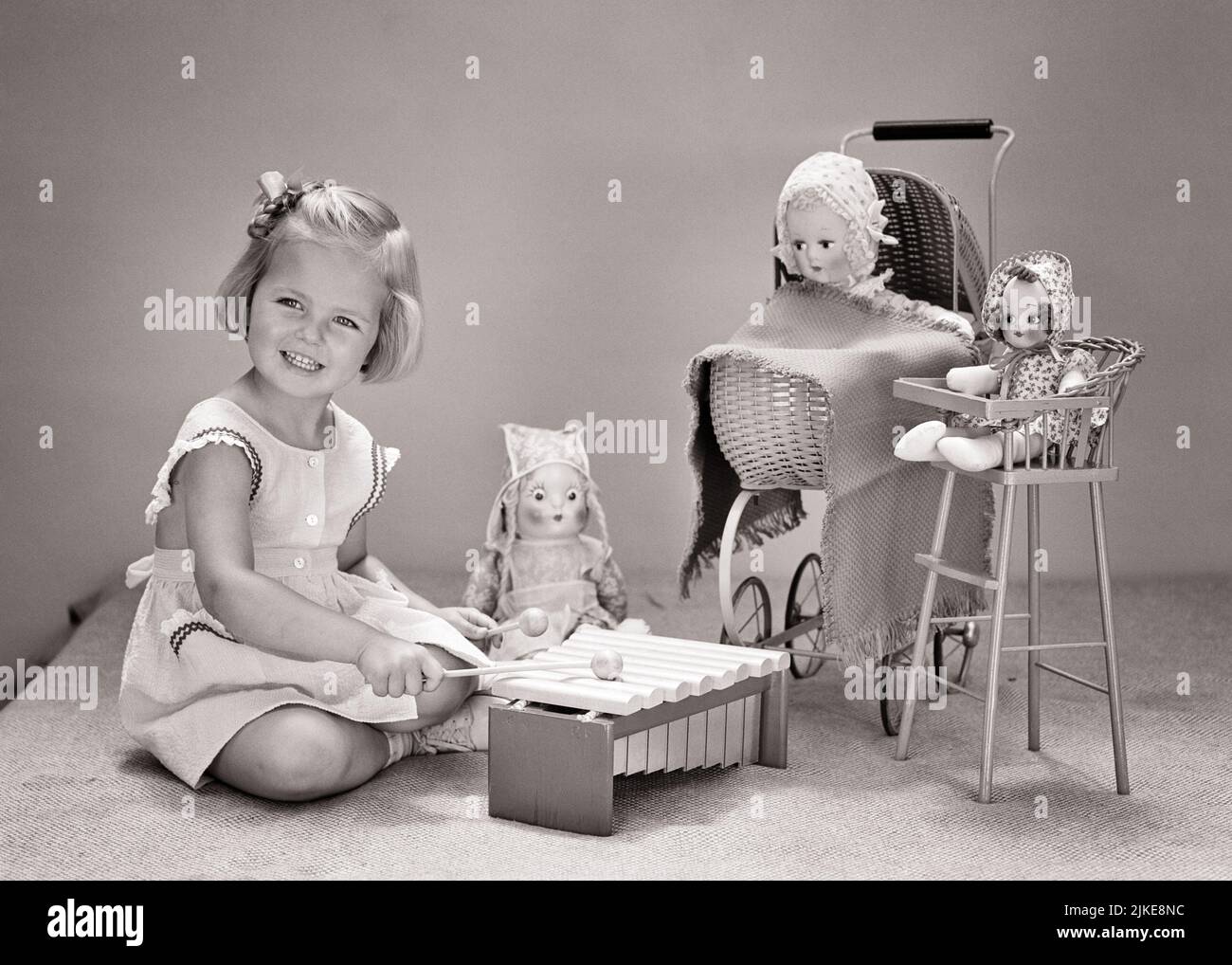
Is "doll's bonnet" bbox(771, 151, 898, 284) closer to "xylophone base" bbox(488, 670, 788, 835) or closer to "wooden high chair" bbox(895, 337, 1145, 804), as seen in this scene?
"wooden high chair" bbox(895, 337, 1145, 804)

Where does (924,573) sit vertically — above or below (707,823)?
above

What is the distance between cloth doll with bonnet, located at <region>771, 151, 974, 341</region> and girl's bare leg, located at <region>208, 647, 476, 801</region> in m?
1.19

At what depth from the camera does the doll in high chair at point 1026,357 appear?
7.14ft

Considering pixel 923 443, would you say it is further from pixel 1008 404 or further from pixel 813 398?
pixel 813 398

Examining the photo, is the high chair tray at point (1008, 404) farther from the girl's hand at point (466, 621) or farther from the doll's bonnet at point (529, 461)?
the doll's bonnet at point (529, 461)

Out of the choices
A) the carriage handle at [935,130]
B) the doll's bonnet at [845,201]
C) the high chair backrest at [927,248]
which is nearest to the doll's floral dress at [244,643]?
the doll's bonnet at [845,201]

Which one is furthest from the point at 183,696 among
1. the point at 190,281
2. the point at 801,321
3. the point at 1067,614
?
the point at 1067,614

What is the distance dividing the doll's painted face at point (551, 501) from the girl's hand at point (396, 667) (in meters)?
1.05

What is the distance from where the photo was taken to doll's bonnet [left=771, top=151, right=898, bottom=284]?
2.56 m

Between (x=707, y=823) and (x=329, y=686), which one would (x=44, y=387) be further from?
(x=707, y=823)

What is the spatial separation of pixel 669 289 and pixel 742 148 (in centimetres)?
43

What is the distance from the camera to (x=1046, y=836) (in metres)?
2.05

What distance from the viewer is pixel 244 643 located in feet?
7.20

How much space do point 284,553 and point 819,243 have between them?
3.65 feet
